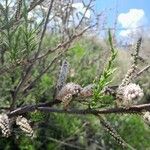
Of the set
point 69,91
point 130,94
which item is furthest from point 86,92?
point 130,94

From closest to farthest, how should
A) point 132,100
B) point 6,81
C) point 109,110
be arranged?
point 132,100, point 109,110, point 6,81

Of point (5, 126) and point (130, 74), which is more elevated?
point (130, 74)

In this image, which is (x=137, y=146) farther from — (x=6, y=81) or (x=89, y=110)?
(x=89, y=110)

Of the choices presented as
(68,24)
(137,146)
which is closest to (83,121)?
(137,146)

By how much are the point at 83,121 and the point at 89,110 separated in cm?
475

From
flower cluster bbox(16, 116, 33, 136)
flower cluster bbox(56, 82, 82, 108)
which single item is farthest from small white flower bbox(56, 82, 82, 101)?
flower cluster bbox(16, 116, 33, 136)

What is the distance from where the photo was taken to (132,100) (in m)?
1.04

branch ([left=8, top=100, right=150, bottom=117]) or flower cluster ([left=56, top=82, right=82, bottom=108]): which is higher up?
flower cluster ([left=56, top=82, right=82, bottom=108])

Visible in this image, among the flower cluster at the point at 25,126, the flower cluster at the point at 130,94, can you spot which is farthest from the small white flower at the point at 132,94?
the flower cluster at the point at 25,126

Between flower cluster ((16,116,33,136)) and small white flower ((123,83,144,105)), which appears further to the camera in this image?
flower cluster ((16,116,33,136))

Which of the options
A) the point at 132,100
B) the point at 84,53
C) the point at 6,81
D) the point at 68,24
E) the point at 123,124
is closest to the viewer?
the point at 132,100

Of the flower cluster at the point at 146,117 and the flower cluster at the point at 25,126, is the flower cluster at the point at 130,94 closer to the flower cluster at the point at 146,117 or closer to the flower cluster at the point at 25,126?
the flower cluster at the point at 146,117

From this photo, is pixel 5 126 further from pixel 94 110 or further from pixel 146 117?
pixel 146 117

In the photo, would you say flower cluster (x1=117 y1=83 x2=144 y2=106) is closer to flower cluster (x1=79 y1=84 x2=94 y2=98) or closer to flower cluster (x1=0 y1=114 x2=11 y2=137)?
flower cluster (x1=79 y1=84 x2=94 y2=98)
